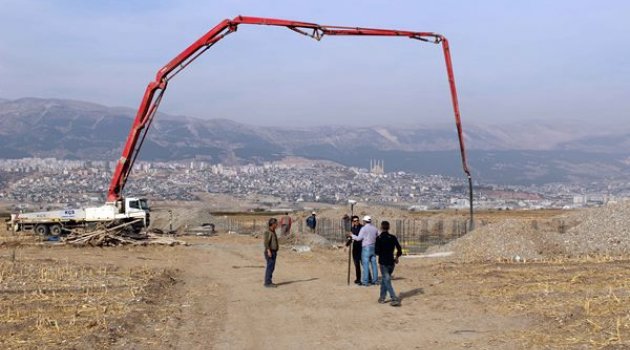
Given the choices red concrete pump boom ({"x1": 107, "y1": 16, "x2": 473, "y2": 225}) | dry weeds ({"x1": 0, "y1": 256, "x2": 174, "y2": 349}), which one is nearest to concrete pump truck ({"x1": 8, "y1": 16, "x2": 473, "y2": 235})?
red concrete pump boom ({"x1": 107, "y1": 16, "x2": 473, "y2": 225})

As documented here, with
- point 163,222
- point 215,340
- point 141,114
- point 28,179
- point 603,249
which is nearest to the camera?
point 215,340

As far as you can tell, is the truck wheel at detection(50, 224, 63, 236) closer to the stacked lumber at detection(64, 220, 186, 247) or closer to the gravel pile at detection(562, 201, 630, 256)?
the stacked lumber at detection(64, 220, 186, 247)

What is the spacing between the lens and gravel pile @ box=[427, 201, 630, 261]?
2817 cm

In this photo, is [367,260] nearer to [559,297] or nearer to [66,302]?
[559,297]

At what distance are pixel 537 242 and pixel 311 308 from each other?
1584cm

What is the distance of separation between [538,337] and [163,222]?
42.4m

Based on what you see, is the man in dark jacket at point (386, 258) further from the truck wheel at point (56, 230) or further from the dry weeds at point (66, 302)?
the truck wheel at point (56, 230)

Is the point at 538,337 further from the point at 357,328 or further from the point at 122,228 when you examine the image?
the point at 122,228

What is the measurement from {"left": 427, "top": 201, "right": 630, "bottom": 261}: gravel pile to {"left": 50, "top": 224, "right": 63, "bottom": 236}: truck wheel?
20.1 metres

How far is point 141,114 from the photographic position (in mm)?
34938

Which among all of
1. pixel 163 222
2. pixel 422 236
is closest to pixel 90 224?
pixel 163 222

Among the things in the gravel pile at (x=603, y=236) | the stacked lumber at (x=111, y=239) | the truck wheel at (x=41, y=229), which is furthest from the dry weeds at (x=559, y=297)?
the truck wheel at (x=41, y=229)

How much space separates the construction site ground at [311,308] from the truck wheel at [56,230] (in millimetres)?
16329

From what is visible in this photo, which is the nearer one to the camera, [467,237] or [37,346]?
[37,346]
